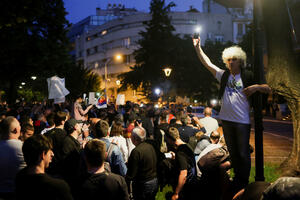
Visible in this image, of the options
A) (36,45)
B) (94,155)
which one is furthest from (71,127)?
(36,45)

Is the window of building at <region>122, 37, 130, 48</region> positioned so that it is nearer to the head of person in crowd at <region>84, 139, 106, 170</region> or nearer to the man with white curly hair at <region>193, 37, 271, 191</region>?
the man with white curly hair at <region>193, 37, 271, 191</region>

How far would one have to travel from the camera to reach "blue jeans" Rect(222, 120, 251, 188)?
3686mm

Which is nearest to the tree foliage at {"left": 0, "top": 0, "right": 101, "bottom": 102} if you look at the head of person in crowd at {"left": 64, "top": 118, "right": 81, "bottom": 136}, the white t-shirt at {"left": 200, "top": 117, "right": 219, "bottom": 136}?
the white t-shirt at {"left": 200, "top": 117, "right": 219, "bottom": 136}

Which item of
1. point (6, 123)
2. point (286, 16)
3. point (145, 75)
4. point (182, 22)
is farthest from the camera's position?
point (182, 22)

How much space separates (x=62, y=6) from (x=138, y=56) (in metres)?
19.5

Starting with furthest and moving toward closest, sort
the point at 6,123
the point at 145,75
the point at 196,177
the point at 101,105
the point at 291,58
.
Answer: the point at 145,75 < the point at 101,105 < the point at 291,58 < the point at 196,177 < the point at 6,123

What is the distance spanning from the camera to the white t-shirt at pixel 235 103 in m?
3.75

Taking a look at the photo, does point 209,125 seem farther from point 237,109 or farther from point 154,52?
point 154,52

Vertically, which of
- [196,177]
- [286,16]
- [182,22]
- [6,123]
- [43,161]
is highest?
[182,22]

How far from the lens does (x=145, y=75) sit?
42562mm

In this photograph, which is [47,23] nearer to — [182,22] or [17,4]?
[17,4]

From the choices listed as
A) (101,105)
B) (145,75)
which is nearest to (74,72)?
(101,105)

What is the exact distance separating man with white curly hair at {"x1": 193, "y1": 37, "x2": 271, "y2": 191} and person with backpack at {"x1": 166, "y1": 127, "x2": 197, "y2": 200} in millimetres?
1825

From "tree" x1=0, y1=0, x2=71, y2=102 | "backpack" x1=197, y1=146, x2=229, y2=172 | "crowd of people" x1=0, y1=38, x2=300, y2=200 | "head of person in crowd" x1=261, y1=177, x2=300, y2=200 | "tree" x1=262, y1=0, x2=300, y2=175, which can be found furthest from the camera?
"tree" x1=0, y1=0, x2=71, y2=102
